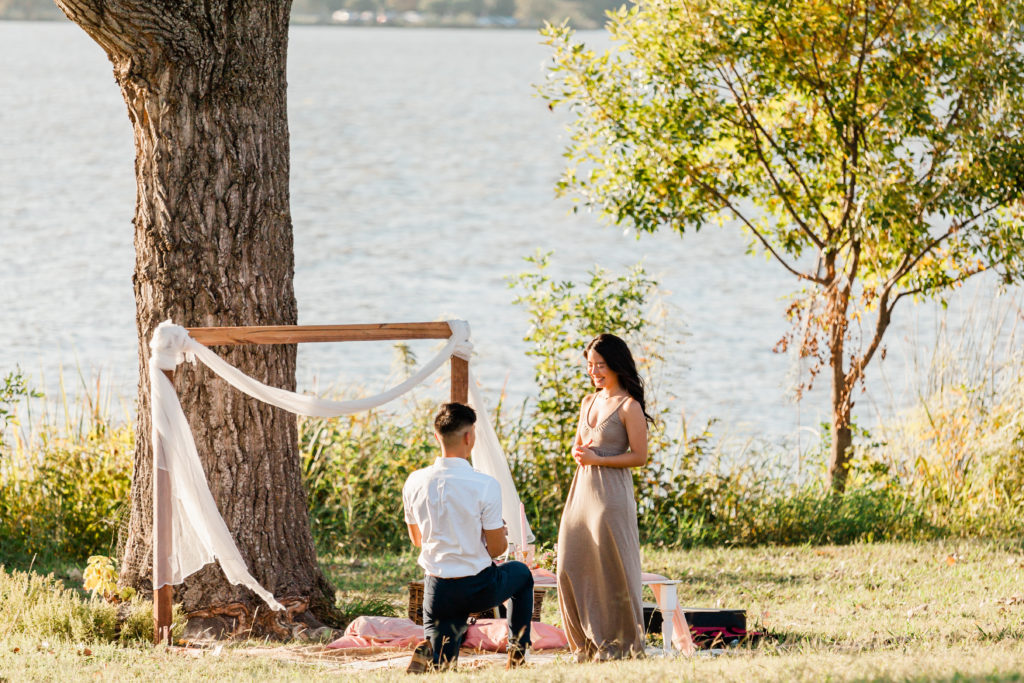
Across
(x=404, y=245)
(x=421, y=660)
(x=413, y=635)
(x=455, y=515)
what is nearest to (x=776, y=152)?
(x=413, y=635)

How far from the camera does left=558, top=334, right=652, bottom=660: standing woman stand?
5785 mm

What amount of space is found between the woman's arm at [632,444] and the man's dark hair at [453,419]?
64cm

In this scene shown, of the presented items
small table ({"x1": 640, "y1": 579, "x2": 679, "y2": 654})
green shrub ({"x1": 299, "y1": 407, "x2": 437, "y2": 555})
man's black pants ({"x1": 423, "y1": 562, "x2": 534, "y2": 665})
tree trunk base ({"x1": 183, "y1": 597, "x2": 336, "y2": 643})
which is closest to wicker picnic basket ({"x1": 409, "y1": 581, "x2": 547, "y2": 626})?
tree trunk base ({"x1": 183, "y1": 597, "x2": 336, "y2": 643})

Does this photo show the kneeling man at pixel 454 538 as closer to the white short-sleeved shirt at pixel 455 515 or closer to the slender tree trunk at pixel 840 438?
the white short-sleeved shirt at pixel 455 515

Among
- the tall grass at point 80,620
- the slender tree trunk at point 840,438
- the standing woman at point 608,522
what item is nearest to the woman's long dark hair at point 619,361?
the standing woman at point 608,522

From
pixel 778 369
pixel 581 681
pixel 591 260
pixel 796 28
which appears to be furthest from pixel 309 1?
pixel 581 681

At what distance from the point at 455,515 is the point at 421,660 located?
67 cm

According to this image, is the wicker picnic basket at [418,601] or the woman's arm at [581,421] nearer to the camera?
the woman's arm at [581,421]

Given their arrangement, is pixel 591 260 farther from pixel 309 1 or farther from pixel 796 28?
pixel 796 28

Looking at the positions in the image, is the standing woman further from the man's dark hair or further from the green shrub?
the green shrub

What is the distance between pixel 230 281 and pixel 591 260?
2683 centimetres

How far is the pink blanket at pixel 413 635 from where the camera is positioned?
20.4 feet

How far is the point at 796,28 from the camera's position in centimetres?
955

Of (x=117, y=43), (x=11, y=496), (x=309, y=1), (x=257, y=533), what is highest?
(x=309, y=1)
